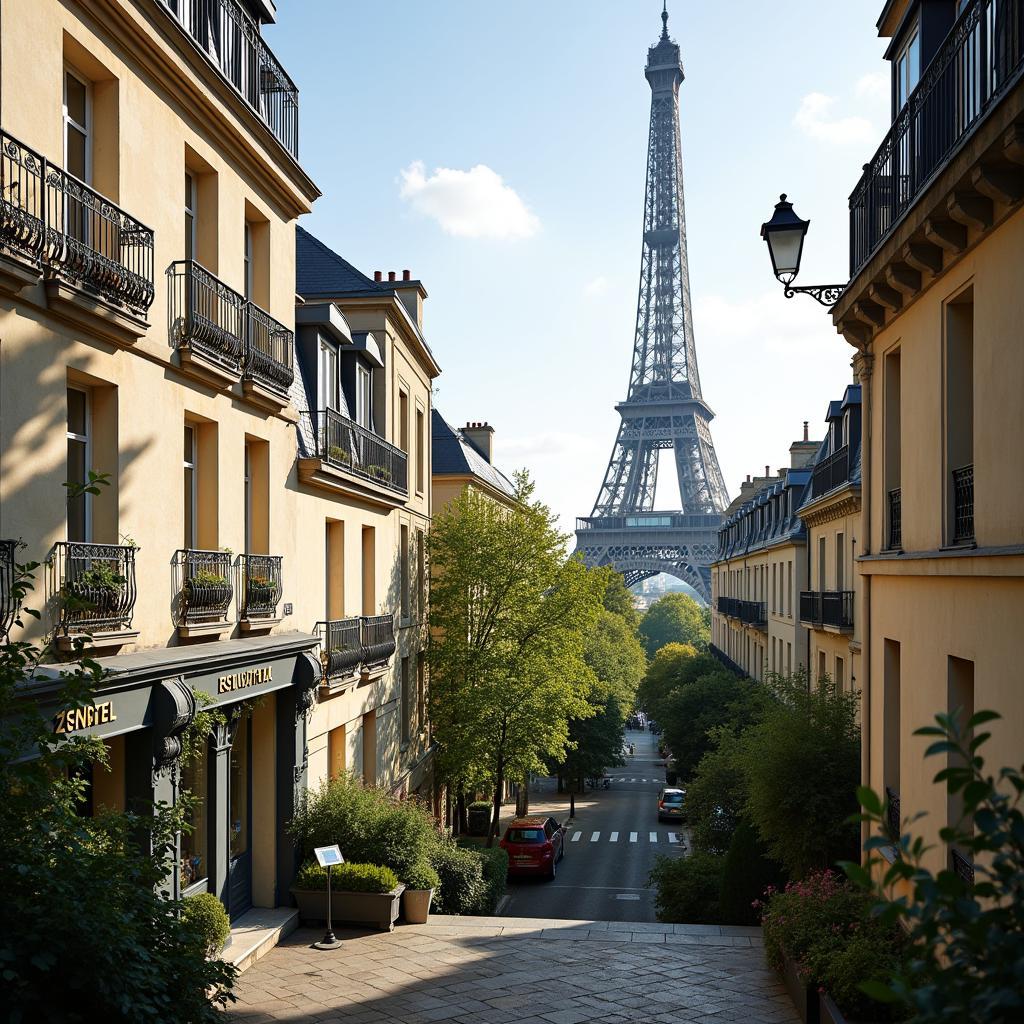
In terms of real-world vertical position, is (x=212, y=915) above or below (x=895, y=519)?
below

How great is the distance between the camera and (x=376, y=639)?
2225cm

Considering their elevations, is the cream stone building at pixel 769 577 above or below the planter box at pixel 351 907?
above

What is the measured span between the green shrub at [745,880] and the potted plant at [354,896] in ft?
23.1

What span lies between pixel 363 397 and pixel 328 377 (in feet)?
7.80

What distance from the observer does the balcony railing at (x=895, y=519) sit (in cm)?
1184

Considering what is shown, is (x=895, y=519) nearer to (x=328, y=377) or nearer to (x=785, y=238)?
(x=785, y=238)

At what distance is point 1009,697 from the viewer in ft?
25.1

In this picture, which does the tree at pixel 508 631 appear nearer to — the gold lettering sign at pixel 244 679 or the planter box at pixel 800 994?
the gold lettering sign at pixel 244 679

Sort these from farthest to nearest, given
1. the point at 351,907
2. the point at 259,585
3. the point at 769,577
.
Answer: the point at 769,577 → the point at 351,907 → the point at 259,585

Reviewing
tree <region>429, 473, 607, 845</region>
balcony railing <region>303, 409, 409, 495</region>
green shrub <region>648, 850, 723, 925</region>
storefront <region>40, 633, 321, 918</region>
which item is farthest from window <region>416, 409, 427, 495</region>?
storefront <region>40, 633, 321, 918</region>

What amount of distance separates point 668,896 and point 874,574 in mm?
12275

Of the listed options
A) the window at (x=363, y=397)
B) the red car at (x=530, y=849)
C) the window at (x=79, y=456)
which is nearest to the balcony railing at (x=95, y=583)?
the window at (x=79, y=456)

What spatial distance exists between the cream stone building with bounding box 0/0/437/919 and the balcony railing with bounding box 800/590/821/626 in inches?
498

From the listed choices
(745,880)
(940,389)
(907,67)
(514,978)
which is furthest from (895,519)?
(745,880)
